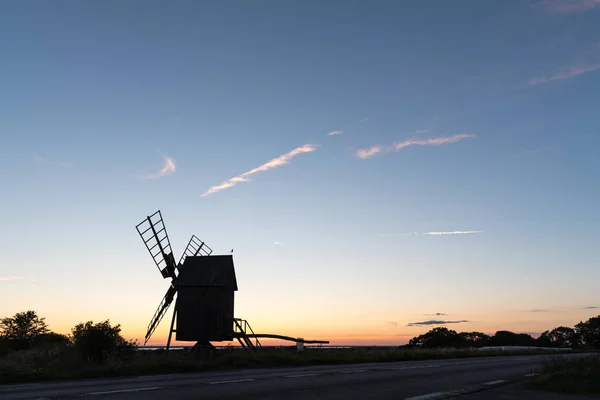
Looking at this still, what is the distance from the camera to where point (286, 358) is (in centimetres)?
3266

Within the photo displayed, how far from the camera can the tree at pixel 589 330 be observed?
390 ft

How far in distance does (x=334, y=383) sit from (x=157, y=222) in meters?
37.7

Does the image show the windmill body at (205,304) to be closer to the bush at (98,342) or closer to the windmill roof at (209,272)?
the windmill roof at (209,272)

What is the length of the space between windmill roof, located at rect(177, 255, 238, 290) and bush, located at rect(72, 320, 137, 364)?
14.2 meters

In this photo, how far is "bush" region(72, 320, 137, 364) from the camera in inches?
1156

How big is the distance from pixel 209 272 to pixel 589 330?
354 ft

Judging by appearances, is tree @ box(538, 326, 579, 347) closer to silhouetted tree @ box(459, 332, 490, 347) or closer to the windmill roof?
silhouetted tree @ box(459, 332, 490, 347)

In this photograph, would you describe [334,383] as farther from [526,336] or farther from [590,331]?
[590,331]

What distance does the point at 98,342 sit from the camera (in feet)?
97.3

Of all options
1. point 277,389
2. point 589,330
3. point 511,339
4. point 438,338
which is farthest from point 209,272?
point 589,330

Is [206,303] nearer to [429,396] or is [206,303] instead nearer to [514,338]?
[429,396]

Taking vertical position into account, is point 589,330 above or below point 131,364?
above

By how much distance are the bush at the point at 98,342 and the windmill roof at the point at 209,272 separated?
14.2 meters

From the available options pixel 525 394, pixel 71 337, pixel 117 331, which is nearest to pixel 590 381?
pixel 525 394
